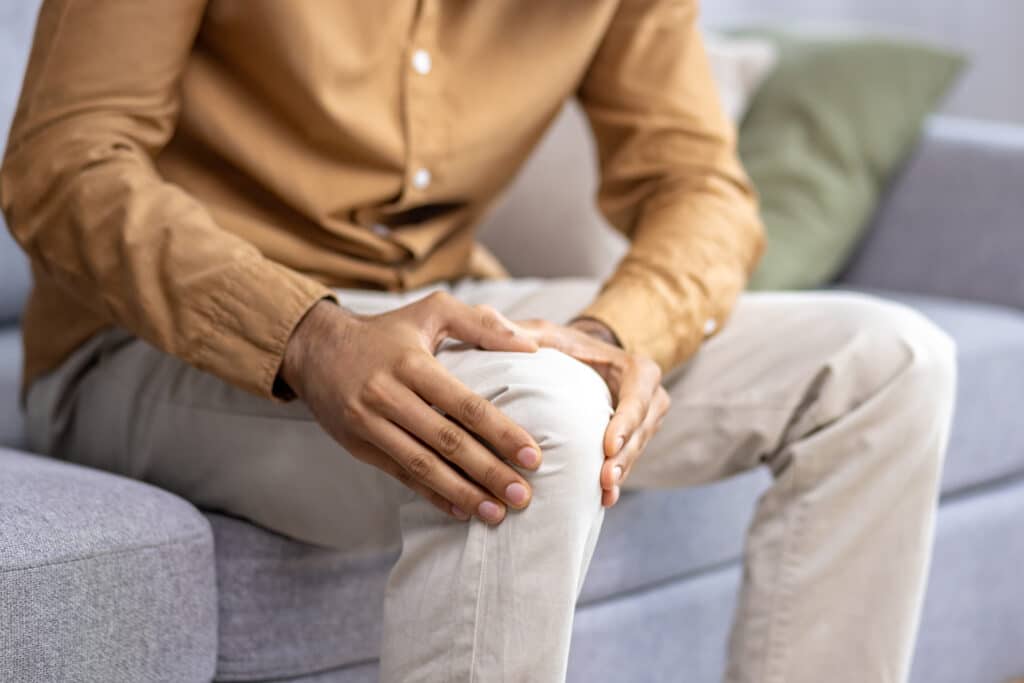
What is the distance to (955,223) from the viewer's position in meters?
1.96

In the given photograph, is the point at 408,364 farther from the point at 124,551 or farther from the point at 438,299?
the point at 124,551

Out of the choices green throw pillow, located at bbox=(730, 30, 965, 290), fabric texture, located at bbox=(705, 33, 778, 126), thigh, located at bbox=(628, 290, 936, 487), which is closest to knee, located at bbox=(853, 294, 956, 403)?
thigh, located at bbox=(628, 290, 936, 487)

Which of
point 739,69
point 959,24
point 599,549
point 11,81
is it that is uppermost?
point 11,81

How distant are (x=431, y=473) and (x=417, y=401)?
→ 5 cm

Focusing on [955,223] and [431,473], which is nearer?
[431,473]

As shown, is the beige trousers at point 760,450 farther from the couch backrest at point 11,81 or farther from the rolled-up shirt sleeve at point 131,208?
the couch backrest at point 11,81

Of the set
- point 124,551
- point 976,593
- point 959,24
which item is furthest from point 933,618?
point 959,24

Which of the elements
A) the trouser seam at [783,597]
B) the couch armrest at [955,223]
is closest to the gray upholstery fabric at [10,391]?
the trouser seam at [783,597]

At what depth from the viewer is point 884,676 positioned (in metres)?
1.08

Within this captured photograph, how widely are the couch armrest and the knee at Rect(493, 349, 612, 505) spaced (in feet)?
3.87

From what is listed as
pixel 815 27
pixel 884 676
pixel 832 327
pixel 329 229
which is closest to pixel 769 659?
pixel 884 676

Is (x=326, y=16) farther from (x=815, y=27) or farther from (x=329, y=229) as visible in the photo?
(x=815, y=27)

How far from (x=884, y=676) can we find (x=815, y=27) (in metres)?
1.44

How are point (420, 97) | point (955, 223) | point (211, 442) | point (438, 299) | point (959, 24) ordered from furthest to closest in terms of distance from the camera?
point (959, 24), point (955, 223), point (420, 97), point (211, 442), point (438, 299)
